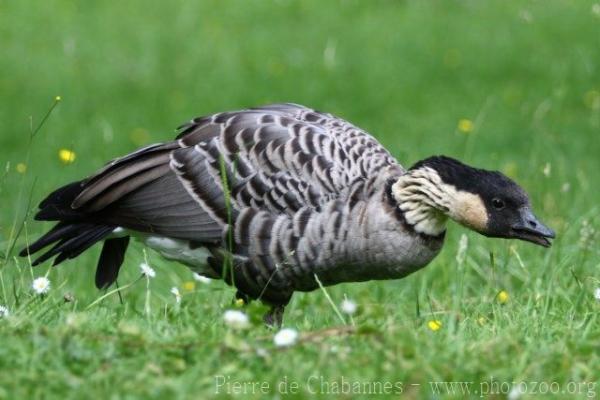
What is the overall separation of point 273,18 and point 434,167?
10.8m

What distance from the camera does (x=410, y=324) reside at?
16.6 ft

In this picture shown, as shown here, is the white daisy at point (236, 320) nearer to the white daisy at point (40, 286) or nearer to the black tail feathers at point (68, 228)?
the white daisy at point (40, 286)

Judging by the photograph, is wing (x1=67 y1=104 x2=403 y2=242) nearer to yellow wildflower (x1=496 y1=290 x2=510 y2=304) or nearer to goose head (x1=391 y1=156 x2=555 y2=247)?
goose head (x1=391 y1=156 x2=555 y2=247)

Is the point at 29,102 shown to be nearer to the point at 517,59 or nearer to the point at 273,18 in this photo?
the point at 273,18

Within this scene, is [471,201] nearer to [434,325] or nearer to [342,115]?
[434,325]

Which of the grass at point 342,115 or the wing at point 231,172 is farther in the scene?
the wing at point 231,172

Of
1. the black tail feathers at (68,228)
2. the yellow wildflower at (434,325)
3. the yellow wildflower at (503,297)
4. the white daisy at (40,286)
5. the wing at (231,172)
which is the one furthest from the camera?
the black tail feathers at (68,228)

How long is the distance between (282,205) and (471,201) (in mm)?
1038

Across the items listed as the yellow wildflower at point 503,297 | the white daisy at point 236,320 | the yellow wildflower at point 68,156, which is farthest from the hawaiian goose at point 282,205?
the white daisy at point 236,320

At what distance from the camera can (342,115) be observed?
43.5 feet

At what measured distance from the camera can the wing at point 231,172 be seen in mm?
6023

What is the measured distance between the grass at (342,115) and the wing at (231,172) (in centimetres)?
45

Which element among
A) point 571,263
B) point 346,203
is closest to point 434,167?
point 346,203

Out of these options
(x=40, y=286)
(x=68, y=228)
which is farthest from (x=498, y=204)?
(x=68, y=228)
